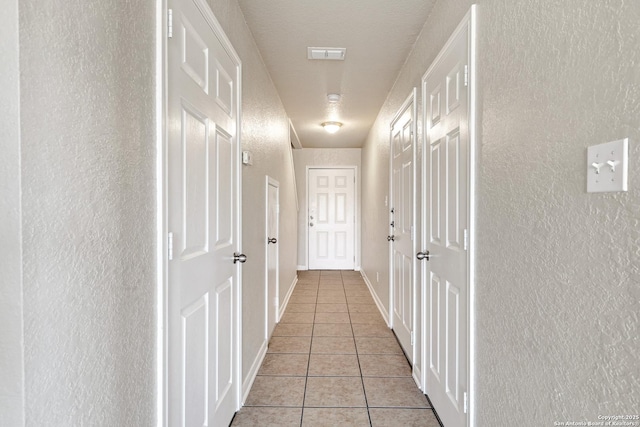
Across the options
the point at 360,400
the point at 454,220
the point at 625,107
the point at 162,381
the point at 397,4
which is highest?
the point at 397,4

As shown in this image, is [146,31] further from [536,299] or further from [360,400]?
[360,400]

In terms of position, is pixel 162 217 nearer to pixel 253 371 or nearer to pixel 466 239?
pixel 466 239

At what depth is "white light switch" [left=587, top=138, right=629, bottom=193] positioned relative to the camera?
681mm

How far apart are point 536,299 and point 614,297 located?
286mm

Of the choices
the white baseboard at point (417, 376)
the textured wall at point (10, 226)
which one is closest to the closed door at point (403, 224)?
the white baseboard at point (417, 376)

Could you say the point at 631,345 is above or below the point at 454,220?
below

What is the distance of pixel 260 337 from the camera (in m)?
2.67

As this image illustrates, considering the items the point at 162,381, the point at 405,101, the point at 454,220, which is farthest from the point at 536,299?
the point at 405,101

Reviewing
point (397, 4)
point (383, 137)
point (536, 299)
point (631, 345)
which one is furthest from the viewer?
point (383, 137)

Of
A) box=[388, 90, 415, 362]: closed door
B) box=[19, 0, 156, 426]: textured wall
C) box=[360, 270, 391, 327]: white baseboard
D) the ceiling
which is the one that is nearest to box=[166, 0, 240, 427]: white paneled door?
box=[19, 0, 156, 426]: textured wall

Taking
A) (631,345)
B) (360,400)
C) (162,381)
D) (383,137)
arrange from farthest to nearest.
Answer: (383,137)
(360,400)
(162,381)
(631,345)

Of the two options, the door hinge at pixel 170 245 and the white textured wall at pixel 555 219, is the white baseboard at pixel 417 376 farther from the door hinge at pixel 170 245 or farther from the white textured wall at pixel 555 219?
the door hinge at pixel 170 245

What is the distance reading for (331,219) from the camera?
6539 millimetres

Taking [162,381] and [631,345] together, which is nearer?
[631,345]
